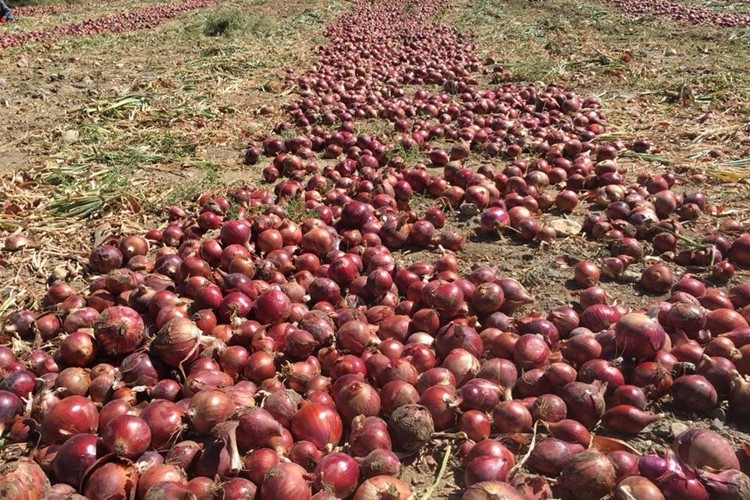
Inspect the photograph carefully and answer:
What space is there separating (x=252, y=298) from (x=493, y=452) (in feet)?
5.92

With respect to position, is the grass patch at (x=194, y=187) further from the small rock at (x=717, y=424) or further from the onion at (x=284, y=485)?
the small rock at (x=717, y=424)

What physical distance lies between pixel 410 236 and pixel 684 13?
14670mm

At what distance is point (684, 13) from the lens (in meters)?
14.9

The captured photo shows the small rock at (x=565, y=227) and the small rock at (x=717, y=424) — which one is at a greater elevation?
the small rock at (x=565, y=227)

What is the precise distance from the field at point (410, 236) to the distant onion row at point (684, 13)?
13.3ft

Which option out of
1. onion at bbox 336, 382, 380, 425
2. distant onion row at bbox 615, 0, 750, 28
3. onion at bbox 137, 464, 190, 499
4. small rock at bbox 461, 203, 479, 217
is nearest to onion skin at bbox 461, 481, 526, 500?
onion at bbox 336, 382, 380, 425

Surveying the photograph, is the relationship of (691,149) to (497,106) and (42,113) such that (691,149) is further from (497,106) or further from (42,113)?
(42,113)

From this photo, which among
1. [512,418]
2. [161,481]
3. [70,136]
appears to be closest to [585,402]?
[512,418]

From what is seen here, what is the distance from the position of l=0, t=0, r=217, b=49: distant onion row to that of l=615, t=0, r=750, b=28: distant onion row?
14.9m

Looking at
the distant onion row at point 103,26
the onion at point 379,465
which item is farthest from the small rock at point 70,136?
the distant onion row at point 103,26

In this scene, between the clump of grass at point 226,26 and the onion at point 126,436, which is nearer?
the onion at point 126,436

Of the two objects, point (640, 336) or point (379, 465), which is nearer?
point (379, 465)

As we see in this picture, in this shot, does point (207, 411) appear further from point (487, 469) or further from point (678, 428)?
point (678, 428)

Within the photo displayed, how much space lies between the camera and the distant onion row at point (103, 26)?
1454 cm
